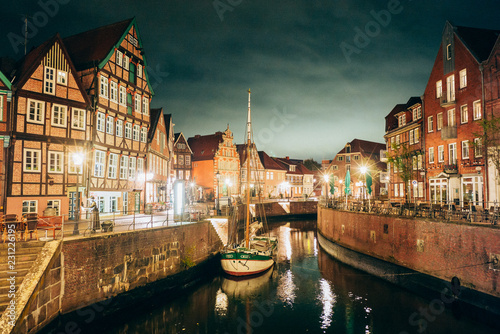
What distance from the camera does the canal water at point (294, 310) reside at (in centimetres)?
1466

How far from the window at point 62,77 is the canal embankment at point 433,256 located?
78.8ft

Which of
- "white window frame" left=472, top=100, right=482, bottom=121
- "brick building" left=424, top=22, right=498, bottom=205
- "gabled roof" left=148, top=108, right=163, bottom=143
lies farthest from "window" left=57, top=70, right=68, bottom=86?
"white window frame" left=472, top=100, right=482, bottom=121

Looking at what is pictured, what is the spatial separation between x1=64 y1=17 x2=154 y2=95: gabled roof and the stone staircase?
15.8 metres

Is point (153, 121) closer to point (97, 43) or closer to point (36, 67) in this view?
point (97, 43)

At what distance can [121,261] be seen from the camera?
1606 cm

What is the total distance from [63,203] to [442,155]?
3152 centimetres

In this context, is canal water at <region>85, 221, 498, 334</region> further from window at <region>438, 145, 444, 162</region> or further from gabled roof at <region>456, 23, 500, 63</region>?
gabled roof at <region>456, 23, 500, 63</region>

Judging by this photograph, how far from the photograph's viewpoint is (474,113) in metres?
24.8

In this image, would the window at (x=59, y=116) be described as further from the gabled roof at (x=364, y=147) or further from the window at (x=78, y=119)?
the gabled roof at (x=364, y=147)

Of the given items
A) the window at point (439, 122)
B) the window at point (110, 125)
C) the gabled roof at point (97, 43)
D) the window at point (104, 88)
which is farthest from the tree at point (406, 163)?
the window at point (104, 88)

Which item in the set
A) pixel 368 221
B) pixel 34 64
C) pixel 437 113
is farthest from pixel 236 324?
pixel 437 113

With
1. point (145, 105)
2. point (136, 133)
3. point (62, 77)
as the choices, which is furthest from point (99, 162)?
point (145, 105)

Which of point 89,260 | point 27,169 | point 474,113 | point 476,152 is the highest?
point 474,113

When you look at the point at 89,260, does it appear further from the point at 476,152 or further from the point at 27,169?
the point at 476,152
